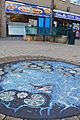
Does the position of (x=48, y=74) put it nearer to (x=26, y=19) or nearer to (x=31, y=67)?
(x=31, y=67)

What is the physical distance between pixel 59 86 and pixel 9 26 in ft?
48.8

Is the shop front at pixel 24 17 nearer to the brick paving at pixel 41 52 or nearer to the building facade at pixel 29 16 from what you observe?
the building facade at pixel 29 16

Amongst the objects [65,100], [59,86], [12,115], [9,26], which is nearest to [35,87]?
[59,86]

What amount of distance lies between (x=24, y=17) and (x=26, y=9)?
2.78 feet

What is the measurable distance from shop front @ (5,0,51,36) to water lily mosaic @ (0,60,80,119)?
11299 mm

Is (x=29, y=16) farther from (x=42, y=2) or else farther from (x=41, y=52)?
(x=41, y=52)

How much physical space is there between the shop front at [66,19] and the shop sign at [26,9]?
5.16ft

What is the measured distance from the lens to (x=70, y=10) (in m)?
25.1

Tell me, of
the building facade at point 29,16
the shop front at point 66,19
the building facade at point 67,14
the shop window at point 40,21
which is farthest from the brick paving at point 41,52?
the building facade at point 67,14

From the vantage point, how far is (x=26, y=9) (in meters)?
19.5

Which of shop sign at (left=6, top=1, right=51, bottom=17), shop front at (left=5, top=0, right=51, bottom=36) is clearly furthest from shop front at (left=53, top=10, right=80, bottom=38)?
shop sign at (left=6, top=1, right=51, bottom=17)

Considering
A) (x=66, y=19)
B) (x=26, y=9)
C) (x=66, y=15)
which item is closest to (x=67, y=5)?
(x=66, y=15)

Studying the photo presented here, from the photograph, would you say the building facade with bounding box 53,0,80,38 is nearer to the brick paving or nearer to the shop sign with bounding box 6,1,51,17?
the shop sign with bounding box 6,1,51,17

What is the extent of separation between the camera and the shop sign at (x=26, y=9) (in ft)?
59.4
